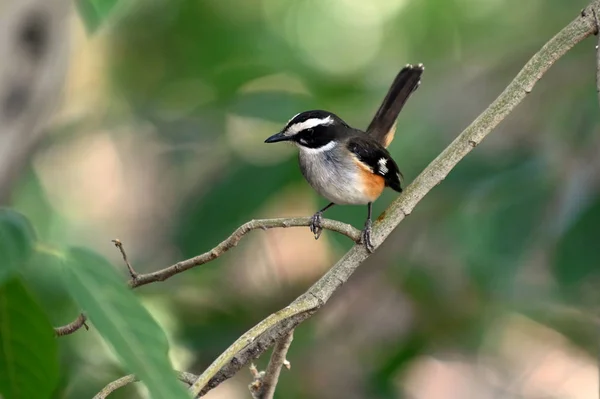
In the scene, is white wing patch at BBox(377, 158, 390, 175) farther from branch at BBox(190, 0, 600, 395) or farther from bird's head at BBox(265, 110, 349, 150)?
branch at BBox(190, 0, 600, 395)

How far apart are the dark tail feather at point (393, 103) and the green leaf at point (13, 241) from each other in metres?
2.12

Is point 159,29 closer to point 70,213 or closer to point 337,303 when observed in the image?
point 70,213

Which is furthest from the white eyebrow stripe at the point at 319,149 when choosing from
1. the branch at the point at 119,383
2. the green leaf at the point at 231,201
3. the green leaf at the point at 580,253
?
the branch at the point at 119,383

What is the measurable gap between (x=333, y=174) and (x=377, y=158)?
0.18 meters

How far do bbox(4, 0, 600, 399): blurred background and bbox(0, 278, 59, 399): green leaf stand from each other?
4.23 feet

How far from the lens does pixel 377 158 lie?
8.85 feet

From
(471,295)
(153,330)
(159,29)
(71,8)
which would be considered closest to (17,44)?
(71,8)

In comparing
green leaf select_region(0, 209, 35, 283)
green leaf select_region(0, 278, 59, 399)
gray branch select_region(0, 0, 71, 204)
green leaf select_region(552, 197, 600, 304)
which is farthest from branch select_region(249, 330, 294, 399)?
gray branch select_region(0, 0, 71, 204)

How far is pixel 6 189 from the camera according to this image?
270 centimetres

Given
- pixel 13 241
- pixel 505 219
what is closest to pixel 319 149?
pixel 505 219

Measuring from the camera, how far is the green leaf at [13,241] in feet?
2.69

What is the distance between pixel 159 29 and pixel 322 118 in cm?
145

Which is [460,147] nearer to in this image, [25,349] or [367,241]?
[367,241]

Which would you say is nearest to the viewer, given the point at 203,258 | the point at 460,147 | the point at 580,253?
the point at 203,258
